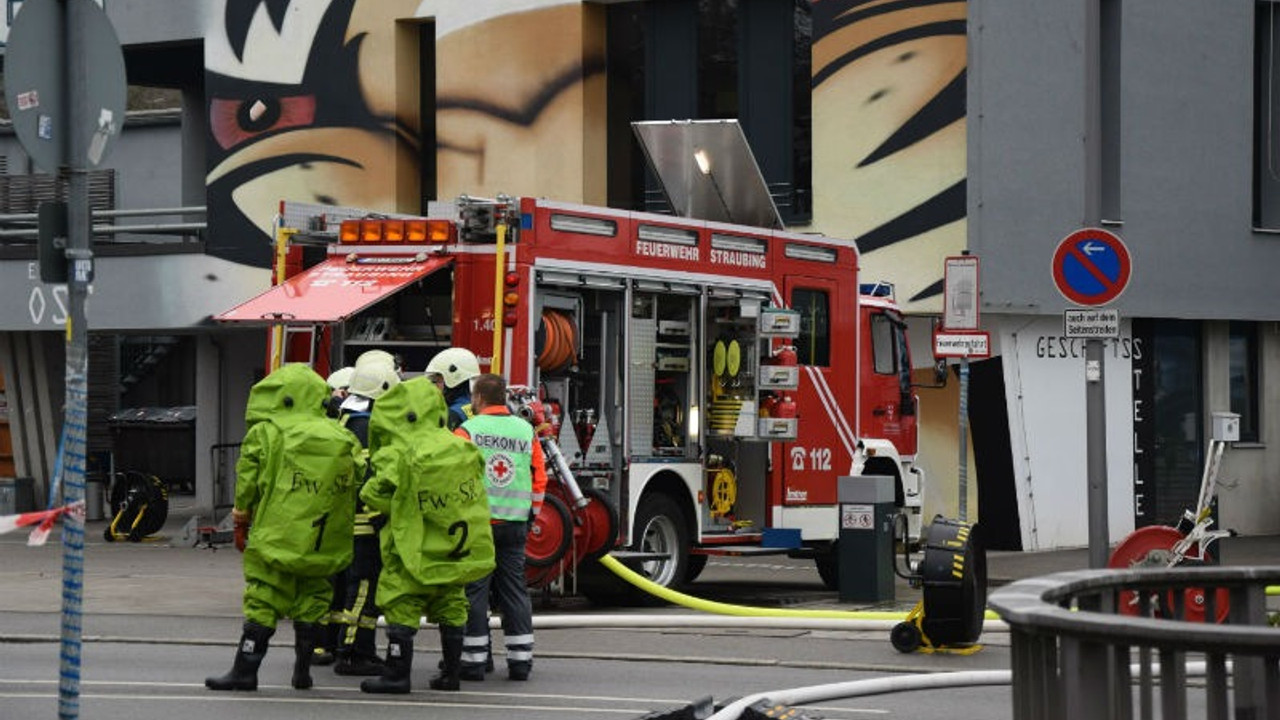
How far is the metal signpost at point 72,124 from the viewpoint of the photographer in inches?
328

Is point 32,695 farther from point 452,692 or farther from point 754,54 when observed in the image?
point 754,54

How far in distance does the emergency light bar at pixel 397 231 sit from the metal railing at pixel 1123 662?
1162 centimetres

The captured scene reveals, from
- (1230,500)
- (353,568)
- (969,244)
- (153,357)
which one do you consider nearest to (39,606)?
(353,568)

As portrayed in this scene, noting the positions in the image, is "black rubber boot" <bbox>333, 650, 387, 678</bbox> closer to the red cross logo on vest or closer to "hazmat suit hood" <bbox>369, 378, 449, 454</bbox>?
the red cross logo on vest

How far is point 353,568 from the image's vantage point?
13.1m

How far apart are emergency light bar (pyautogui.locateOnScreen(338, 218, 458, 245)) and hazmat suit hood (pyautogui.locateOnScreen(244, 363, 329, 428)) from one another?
4.38m

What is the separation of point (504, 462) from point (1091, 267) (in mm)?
5735

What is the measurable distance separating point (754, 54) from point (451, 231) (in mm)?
11496

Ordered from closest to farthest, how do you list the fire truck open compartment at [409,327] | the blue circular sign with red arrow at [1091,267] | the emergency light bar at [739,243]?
the blue circular sign with red arrow at [1091,267]
the fire truck open compartment at [409,327]
the emergency light bar at [739,243]

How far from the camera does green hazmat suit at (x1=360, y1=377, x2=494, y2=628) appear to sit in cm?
1221

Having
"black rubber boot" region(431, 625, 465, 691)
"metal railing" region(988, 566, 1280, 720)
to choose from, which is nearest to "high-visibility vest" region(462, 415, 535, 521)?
"black rubber boot" region(431, 625, 465, 691)

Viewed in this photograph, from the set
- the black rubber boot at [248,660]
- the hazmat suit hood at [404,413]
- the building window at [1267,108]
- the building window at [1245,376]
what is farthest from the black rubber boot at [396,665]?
the building window at [1267,108]

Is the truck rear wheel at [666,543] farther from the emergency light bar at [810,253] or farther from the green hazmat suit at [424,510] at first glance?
the green hazmat suit at [424,510]

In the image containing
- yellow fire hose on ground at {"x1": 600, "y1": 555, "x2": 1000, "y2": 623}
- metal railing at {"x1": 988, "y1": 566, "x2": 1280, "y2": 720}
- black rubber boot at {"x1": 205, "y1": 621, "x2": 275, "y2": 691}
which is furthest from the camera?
yellow fire hose on ground at {"x1": 600, "y1": 555, "x2": 1000, "y2": 623}
